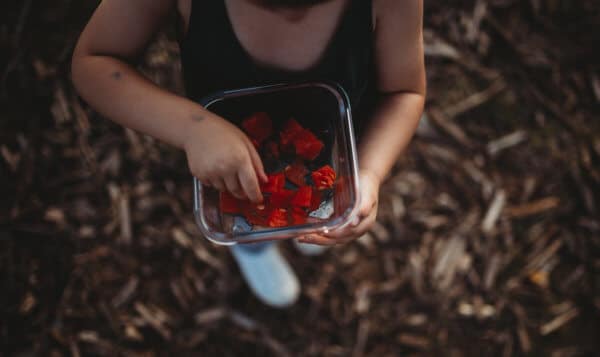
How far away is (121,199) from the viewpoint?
5.66ft

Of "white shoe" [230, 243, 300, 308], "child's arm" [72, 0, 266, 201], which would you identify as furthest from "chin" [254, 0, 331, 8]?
"white shoe" [230, 243, 300, 308]

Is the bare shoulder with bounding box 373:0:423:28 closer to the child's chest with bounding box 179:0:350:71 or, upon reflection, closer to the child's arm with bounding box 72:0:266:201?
the child's chest with bounding box 179:0:350:71

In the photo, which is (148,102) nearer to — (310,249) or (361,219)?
(361,219)

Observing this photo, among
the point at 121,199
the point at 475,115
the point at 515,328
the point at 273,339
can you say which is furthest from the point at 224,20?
the point at 515,328

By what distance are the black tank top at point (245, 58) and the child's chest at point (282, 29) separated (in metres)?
0.01

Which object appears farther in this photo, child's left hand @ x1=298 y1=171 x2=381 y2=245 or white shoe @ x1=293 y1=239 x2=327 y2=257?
white shoe @ x1=293 y1=239 x2=327 y2=257

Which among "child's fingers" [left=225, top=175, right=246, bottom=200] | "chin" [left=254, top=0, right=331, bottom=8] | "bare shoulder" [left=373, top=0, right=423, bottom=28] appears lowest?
"child's fingers" [left=225, top=175, right=246, bottom=200]

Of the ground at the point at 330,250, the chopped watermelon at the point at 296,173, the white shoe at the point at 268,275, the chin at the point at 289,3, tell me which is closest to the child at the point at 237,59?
the chin at the point at 289,3

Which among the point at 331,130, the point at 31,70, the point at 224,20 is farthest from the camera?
the point at 31,70

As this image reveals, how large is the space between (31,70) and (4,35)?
195 millimetres

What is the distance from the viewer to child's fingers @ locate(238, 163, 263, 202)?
2.60ft

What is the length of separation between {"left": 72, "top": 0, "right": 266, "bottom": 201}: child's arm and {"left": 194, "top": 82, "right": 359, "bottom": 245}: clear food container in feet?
0.37

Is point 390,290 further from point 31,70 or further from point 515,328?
point 31,70

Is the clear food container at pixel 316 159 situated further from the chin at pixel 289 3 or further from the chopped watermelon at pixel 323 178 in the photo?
the chin at pixel 289 3
